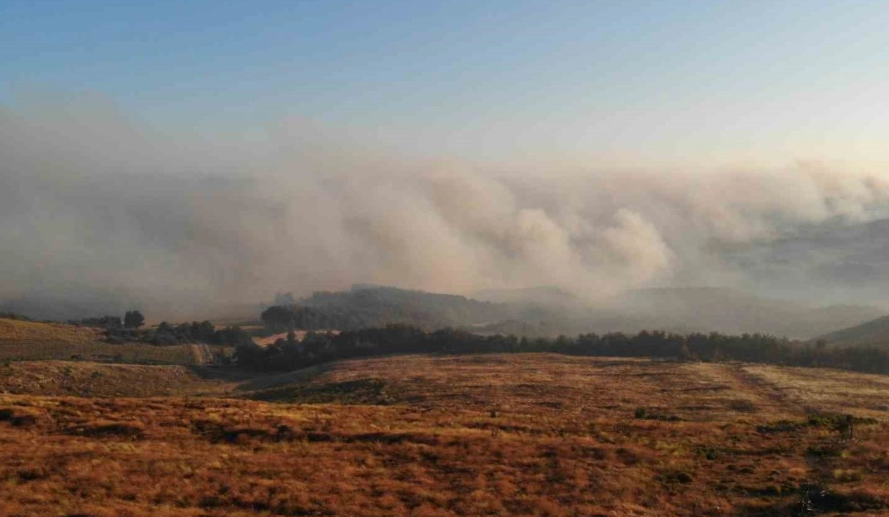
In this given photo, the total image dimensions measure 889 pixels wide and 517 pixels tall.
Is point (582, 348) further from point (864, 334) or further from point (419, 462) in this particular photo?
point (419, 462)

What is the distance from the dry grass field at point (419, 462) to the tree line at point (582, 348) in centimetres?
5238

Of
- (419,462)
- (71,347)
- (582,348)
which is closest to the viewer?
(419,462)

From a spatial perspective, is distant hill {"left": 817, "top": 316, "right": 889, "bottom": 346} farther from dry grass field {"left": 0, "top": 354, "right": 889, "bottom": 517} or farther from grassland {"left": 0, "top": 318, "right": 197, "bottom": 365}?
grassland {"left": 0, "top": 318, "right": 197, "bottom": 365}

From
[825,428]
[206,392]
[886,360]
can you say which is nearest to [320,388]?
[206,392]

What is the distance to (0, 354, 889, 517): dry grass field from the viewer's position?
2553cm

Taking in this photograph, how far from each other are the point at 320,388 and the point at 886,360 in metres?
89.7

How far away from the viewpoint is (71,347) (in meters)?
132

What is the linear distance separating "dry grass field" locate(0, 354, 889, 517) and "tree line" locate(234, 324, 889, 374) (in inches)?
2062

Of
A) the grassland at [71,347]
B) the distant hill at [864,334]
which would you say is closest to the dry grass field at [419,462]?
the grassland at [71,347]

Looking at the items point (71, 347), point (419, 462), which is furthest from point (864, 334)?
point (71, 347)

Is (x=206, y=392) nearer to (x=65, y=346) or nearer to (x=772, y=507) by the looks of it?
(x=65, y=346)

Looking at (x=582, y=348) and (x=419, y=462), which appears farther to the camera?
(x=582, y=348)

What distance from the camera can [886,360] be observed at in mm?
101750

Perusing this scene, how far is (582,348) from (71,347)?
107 metres
